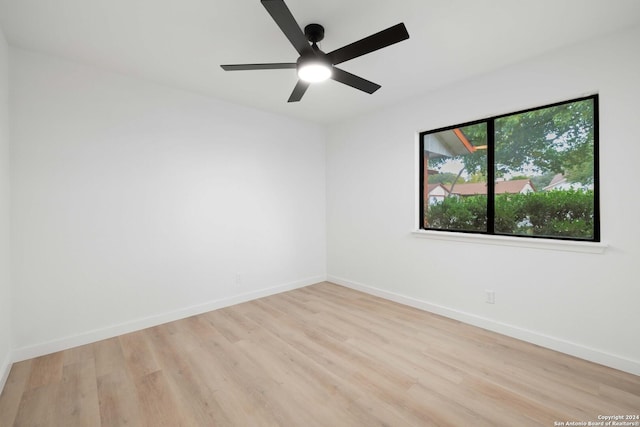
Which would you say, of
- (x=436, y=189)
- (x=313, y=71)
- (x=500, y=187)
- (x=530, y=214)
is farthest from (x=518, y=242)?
(x=313, y=71)

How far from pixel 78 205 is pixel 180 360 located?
5.47ft

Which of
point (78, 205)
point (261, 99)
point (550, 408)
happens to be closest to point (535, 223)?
point (550, 408)

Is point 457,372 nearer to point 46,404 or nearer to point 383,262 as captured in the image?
point 383,262

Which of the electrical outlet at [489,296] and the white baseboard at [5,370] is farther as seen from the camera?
the electrical outlet at [489,296]

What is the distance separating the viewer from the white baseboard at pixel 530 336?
2.12 metres

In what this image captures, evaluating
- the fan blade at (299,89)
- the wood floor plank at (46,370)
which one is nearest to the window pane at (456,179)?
the fan blade at (299,89)

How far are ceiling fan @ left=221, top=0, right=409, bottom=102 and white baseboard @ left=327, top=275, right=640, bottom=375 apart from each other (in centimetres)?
246

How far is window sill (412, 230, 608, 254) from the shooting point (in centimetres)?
224

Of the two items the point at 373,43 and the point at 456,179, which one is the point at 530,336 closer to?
the point at 456,179

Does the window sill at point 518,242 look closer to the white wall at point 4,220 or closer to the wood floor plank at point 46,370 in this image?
the wood floor plank at point 46,370

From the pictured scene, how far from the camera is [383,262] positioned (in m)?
3.79

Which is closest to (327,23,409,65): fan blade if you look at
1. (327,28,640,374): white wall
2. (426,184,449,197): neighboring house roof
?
(327,28,640,374): white wall

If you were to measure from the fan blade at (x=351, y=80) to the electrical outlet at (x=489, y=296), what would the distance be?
7.35 ft

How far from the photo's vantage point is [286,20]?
1.51 metres
